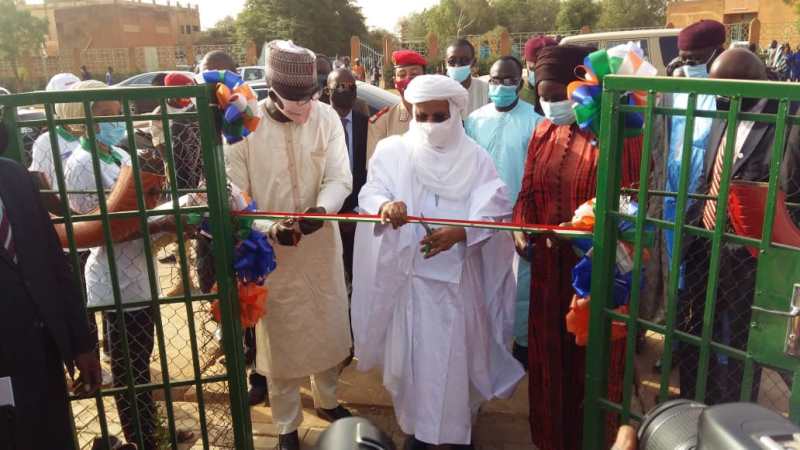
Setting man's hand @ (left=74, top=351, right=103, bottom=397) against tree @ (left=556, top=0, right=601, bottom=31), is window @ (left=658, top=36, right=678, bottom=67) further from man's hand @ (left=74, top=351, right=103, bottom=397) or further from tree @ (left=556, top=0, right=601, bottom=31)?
tree @ (left=556, top=0, right=601, bottom=31)

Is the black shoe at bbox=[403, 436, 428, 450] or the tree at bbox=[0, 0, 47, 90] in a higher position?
the tree at bbox=[0, 0, 47, 90]

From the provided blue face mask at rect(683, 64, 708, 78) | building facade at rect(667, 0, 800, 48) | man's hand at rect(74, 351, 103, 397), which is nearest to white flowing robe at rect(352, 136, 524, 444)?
man's hand at rect(74, 351, 103, 397)

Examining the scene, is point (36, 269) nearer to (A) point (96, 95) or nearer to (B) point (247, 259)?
(A) point (96, 95)

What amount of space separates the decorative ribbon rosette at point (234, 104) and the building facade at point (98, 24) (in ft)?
142

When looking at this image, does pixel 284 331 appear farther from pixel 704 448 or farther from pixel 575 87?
pixel 704 448

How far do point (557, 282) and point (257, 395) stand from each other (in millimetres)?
2035

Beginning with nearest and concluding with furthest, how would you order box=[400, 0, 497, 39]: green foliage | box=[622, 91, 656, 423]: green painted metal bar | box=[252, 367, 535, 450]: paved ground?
box=[622, 91, 656, 423]: green painted metal bar < box=[252, 367, 535, 450]: paved ground < box=[400, 0, 497, 39]: green foliage

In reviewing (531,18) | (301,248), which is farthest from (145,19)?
(301,248)

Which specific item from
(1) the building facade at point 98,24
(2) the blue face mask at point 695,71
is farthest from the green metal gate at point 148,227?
(1) the building facade at point 98,24

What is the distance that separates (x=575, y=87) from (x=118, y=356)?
7.78 ft

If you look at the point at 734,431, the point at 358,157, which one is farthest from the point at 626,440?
the point at 358,157

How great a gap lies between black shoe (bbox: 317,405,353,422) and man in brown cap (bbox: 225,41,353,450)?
0.27 metres

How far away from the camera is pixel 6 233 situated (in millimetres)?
2121

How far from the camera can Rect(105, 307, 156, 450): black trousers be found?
115 inches
